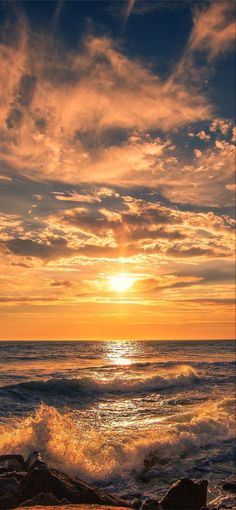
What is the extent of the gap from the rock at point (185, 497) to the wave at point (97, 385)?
20202 millimetres

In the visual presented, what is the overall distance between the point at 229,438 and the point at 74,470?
8122 mm

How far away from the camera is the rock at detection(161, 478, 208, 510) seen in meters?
10.1

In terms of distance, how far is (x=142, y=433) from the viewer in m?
18.2

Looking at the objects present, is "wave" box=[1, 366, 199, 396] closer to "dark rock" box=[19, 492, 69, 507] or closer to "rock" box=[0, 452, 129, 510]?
"rock" box=[0, 452, 129, 510]

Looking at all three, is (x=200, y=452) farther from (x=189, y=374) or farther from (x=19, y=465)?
(x=189, y=374)

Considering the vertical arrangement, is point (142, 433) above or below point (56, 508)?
below

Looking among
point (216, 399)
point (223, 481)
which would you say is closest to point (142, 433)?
point (223, 481)

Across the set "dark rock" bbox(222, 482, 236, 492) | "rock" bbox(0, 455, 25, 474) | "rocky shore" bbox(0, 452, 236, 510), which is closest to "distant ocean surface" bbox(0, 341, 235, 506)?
"dark rock" bbox(222, 482, 236, 492)

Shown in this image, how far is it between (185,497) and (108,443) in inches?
272

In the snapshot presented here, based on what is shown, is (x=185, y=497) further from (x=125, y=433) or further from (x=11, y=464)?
(x=125, y=433)

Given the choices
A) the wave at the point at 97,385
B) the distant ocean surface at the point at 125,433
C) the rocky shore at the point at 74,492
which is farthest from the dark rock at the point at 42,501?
the wave at the point at 97,385

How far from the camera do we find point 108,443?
1662 cm

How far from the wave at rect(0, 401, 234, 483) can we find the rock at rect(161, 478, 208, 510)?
155 inches

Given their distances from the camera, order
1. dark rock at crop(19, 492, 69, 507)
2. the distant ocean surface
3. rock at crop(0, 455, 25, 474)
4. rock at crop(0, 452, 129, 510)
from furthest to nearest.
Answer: the distant ocean surface
rock at crop(0, 455, 25, 474)
rock at crop(0, 452, 129, 510)
dark rock at crop(19, 492, 69, 507)
